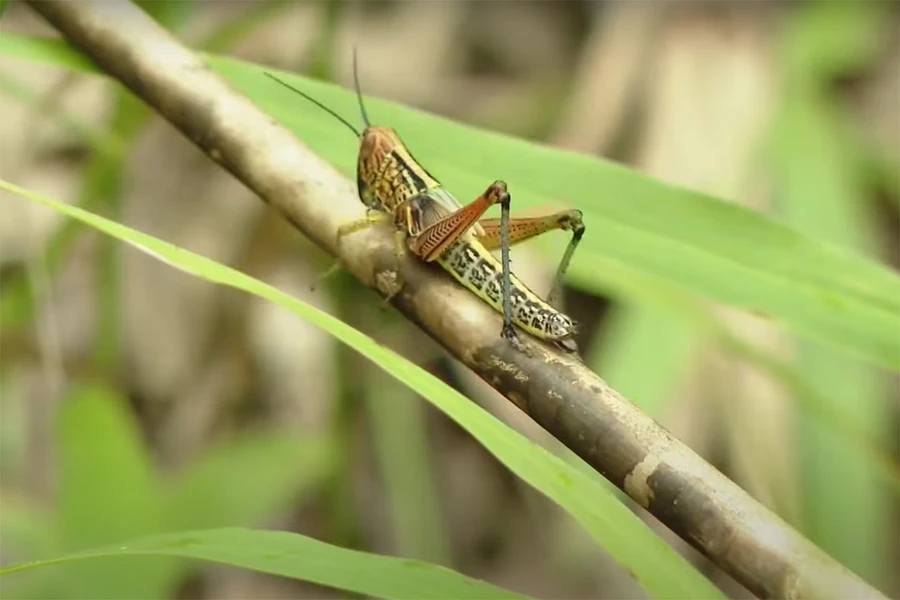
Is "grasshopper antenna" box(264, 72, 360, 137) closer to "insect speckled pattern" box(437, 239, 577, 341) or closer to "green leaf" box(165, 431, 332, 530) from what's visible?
"insect speckled pattern" box(437, 239, 577, 341)

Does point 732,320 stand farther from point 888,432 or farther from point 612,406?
point 612,406

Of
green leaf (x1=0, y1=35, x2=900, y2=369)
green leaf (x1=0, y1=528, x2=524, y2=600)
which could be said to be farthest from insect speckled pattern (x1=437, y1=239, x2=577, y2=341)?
green leaf (x1=0, y1=528, x2=524, y2=600)

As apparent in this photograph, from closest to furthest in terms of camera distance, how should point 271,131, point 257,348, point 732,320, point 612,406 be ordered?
point 612,406 < point 271,131 < point 732,320 < point 257,348

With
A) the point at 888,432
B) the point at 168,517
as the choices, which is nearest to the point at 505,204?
the point at 168,517

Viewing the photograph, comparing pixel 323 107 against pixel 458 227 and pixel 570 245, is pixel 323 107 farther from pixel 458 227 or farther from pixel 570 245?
pixel 570 245

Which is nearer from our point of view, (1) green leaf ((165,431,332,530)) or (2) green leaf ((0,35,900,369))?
(2) green leaf ((0,35,900,369))

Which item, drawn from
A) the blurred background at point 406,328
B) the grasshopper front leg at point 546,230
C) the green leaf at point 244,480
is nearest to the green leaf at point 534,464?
the grasshopper front leg at point 546,230
